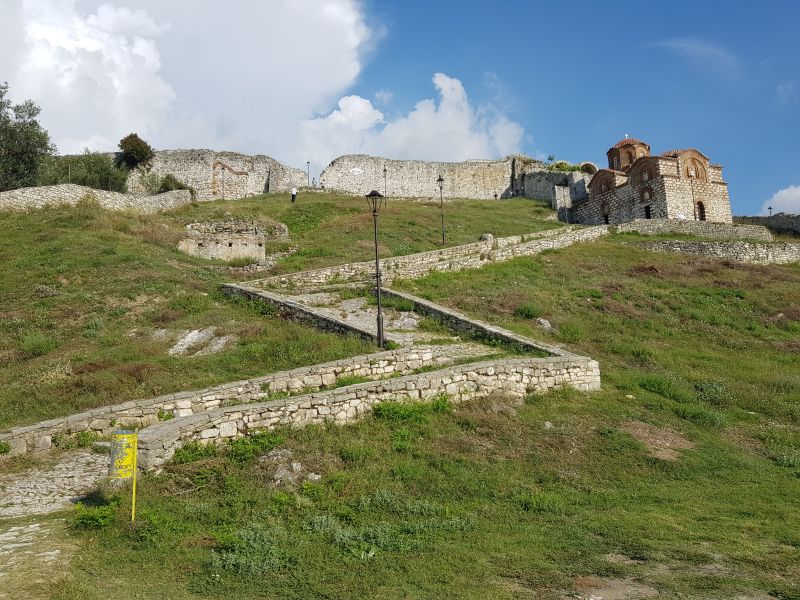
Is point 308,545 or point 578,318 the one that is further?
point 578,318

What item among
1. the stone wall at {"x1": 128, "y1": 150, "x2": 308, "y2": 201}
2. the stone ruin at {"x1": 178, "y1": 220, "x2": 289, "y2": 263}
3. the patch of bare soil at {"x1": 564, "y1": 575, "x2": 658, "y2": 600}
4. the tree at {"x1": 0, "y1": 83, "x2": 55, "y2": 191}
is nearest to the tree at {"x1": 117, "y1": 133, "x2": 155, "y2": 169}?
the stone wall at {"x1": 128, "y1": 150, "x2": 308, "y2": 201}

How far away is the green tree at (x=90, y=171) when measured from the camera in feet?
124

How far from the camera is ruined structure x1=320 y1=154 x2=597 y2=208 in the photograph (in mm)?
52062

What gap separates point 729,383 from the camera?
47.5 ft

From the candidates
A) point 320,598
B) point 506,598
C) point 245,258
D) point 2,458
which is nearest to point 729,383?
point 506,598

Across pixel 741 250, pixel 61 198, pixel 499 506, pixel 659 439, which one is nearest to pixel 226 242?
pixel 61 198

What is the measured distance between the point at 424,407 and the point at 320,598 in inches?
224

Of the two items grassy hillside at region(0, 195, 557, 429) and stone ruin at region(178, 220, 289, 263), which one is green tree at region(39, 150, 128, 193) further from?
stone ruin at region(178, 220, 289, 263)

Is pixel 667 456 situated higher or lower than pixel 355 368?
lower

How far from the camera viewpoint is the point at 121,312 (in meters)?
16.9

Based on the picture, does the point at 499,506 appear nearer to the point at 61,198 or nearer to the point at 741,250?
the point at 61,198

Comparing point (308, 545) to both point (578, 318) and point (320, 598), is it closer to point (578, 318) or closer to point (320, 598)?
point (320, 598)

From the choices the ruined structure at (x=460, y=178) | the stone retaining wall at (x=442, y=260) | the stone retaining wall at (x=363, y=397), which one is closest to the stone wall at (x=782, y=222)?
the ruined structure at (x=460, y=178)

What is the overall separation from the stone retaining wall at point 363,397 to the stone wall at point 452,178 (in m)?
40.1
